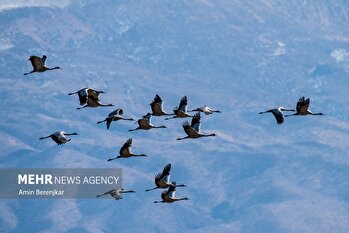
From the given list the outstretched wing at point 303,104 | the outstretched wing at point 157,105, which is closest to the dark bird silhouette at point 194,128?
the outstretched wing at point 157,105

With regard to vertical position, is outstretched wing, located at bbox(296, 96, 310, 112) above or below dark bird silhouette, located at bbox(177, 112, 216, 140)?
above

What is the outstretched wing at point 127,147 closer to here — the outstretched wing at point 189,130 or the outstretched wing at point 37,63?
the outstretched wing at point 189,130

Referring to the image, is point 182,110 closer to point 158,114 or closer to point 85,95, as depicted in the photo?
point 158,114

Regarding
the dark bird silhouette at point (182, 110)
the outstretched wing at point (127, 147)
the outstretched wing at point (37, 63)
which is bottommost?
the outstretched wing at point (127, 147)

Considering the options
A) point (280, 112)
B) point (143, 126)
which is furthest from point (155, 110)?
point (280, 112)

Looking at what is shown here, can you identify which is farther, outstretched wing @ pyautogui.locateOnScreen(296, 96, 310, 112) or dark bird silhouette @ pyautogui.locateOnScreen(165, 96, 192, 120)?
outstretched wing @ pyautogui.locateOnScreen(296, 96, 310, 112)

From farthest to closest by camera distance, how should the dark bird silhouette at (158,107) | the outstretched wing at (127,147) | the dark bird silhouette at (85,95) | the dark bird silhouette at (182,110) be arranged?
the dark bird silhouette at (182,110) → the dark bird silhouette at (158,107) → the outstretched wing at (127,147) → the dark bird silhouette at (85,95)

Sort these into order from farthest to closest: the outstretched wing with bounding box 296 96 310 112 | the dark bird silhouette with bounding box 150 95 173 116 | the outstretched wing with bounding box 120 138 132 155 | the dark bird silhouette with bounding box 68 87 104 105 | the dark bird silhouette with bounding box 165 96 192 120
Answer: the outstretched wing with bounding box 296 96 310 112, the dark bird silhouette with bounding box 165 96 192 120, the dark bird silhouette with bounding box 150 95 173 116, the outstretched wing with bounding box 120 138 132 155, the dark bird silhouette with bounding box 68 87 104 105

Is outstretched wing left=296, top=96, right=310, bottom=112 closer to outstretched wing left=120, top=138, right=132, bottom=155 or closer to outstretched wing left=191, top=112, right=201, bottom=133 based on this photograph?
outstretched wing left=191, top=112, right=201, bottom=133

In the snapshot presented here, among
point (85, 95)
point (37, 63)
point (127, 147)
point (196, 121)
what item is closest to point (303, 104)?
point (196, 121)

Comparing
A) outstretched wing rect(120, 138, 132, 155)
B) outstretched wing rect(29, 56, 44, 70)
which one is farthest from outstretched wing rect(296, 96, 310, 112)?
outstretched wing rect(29, 56, 44, 70)

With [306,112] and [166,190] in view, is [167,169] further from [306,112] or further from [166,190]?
[306,112]

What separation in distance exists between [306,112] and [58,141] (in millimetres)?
14541

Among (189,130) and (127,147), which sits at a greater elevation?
(189,130)
